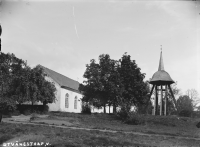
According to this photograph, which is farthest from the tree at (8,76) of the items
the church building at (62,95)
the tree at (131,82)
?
the tree at (131,82)

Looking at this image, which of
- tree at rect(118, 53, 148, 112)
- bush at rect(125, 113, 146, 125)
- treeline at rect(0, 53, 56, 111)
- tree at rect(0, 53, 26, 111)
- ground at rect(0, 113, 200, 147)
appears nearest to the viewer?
ground at rect(0, 113, 200, 147)

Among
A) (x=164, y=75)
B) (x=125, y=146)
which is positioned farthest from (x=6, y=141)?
(x=164, y=75)

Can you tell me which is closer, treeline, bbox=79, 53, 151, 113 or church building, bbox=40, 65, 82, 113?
treeline, bbox=79, 53, 151, 113

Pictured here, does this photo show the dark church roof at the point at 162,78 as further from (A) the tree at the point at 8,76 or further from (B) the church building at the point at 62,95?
(A) the tree at the point at 8,76

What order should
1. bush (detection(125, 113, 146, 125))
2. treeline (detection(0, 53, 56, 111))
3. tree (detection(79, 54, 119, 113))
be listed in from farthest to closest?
1. tree (detection(79, 54, 119, 113))
2. treeline (detection(0, 53, 56, 111))
3. bush (detection(125, 113, 146, 125))

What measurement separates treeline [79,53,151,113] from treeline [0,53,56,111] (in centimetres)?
578

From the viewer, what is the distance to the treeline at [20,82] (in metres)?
26.8

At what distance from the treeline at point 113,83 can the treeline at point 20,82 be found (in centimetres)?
578

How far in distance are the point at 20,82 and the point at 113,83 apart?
447 inches

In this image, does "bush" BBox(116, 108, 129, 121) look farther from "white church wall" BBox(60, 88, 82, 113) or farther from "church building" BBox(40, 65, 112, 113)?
"white church wall" BBox(60, 88, 82, 113)

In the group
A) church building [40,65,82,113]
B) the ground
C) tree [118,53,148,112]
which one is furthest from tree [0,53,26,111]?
tree [118,53,148,112]

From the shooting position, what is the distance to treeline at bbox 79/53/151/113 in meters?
30.4

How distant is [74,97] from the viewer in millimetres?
45406

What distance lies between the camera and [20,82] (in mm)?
27391
